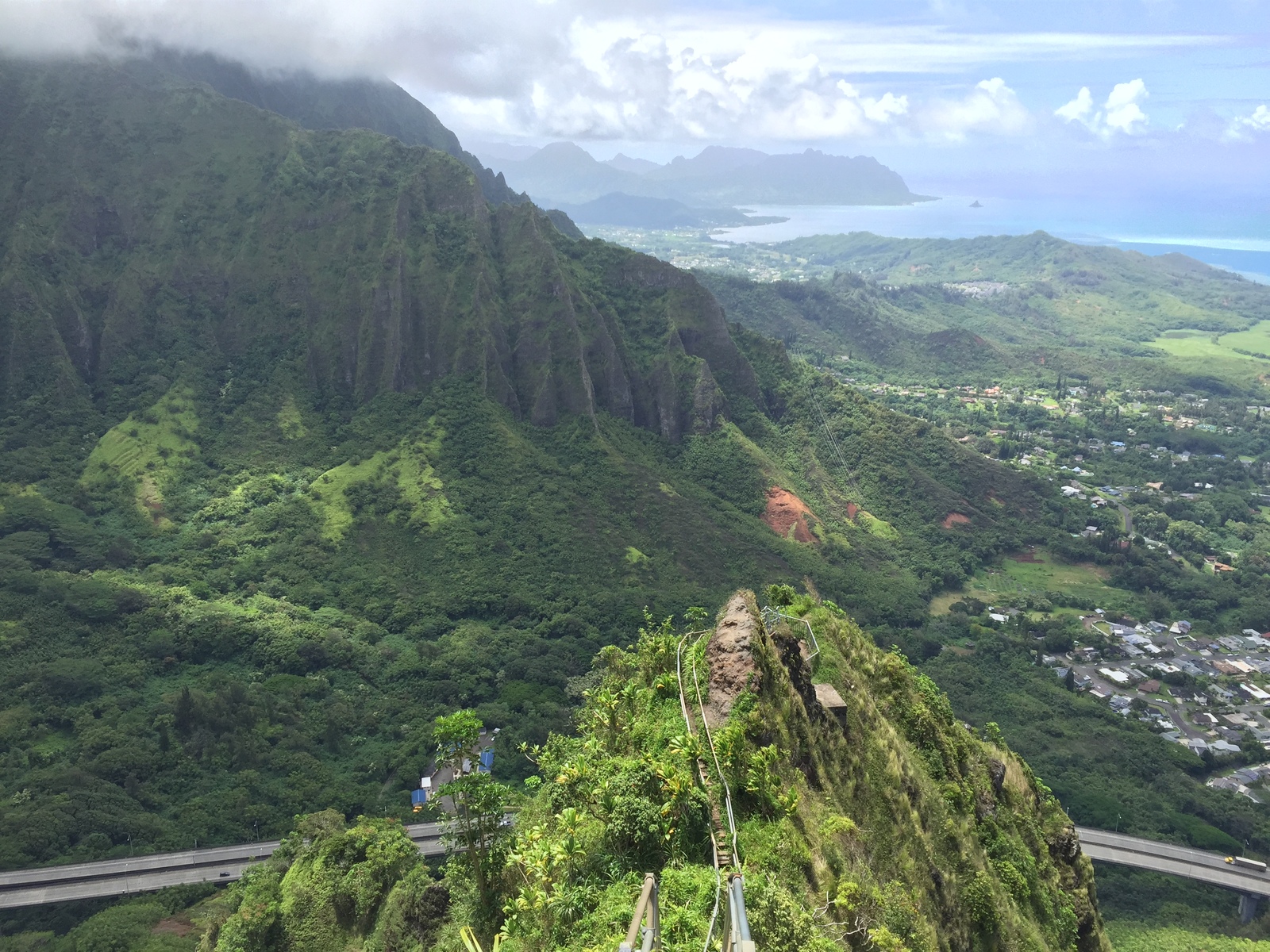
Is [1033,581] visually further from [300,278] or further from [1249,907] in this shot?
[300,278]

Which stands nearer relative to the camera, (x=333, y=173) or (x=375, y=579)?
(x=375, y=579)

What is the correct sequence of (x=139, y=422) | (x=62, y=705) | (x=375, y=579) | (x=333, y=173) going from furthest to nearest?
(x=333, y=173), (x=139, y=422), (x=375, y=579), (x=62, y=705)

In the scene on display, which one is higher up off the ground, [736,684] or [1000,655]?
[736,684]

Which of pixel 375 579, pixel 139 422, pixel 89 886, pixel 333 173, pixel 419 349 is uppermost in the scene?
pixel 333 173

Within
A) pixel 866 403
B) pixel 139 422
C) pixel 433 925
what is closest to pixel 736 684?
pixel 433 925

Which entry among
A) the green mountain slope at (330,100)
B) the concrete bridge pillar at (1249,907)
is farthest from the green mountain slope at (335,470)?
the concrete bridge pillar at (1249,907)

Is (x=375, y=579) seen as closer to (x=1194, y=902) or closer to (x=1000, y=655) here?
(x=1000, y=655)

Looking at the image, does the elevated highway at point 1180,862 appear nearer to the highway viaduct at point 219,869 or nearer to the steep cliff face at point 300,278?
the highway viaduct at point 219,869
